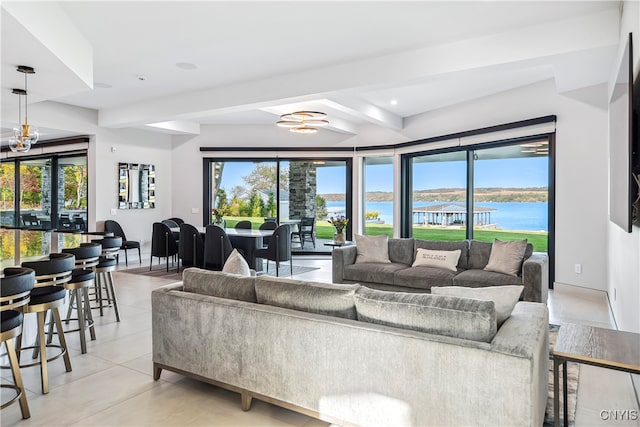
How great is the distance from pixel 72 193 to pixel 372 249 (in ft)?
22.7

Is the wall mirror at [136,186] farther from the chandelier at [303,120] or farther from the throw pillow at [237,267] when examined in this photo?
the throw pillow at [237,267]

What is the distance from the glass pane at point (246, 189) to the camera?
9773mm

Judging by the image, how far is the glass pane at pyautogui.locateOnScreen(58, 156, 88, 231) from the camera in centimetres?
879

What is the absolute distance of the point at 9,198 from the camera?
10484 millimetres

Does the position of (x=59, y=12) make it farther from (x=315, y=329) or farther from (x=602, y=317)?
(x=602, y=317)

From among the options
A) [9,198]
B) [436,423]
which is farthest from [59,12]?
[9,198]

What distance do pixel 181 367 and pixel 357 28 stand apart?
339 cm

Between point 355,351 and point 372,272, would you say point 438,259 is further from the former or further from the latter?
point 355,351

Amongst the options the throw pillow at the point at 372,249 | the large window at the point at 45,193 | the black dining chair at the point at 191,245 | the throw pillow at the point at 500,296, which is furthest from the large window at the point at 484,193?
the large window at the point at 45,193

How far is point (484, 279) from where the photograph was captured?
4.62m

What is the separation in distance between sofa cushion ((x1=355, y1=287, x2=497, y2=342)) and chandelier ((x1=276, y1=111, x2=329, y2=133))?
5.05 m

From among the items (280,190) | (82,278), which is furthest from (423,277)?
(280,190)

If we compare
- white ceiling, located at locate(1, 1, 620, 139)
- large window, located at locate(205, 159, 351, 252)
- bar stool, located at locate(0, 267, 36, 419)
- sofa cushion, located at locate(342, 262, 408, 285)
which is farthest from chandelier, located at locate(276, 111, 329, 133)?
bar stool, located at locate(0, 267, 36, 419)

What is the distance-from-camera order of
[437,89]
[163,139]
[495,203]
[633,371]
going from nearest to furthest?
1. [633,371]
2. [437,89]
3. [495,203]
4. [163,139]
